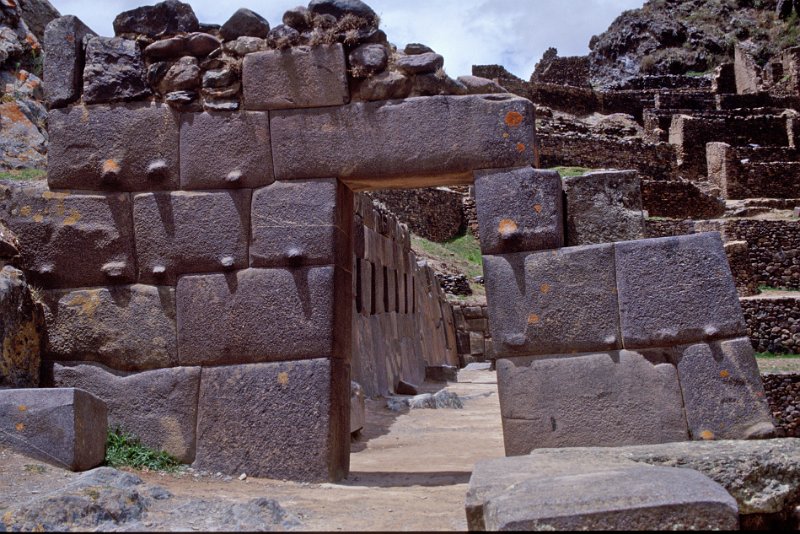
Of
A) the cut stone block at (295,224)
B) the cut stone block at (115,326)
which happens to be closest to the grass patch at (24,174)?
the cut stone block at (115,326)

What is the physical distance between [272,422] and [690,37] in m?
51.5

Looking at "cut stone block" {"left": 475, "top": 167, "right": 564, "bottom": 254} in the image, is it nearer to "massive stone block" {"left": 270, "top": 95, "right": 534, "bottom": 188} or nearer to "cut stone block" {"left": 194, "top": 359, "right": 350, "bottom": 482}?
"massive stone block" {"left": 270, "top": 95, "right": 534, "bottom": 188}

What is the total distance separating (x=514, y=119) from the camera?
18.9ft

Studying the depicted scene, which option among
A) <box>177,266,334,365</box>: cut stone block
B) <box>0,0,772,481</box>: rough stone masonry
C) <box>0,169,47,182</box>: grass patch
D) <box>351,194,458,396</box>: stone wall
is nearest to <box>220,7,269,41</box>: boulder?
<box>0,0,772,481</box>: rough stone masonry

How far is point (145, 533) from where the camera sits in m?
3.85

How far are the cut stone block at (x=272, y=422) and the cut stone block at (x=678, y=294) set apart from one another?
2.03 m

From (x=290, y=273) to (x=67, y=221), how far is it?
A: 1.76m

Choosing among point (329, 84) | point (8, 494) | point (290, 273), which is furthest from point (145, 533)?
point (329, 84)

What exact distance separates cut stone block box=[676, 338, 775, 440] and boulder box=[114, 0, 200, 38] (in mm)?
4287

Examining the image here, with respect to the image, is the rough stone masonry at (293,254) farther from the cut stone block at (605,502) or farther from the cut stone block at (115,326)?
the cut stone block at (605,502)

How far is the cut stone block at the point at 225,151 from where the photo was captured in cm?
604

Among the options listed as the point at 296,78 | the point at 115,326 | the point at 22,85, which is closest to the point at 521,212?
the point at 296,78

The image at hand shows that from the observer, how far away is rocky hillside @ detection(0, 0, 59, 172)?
10.9m

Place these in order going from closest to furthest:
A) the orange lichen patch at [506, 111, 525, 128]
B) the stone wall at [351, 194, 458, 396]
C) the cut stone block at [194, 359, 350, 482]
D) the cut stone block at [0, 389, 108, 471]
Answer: the cut stone block at [0, 389, 108, 471]
the cut stone block at [194, 359, 350, 482]
the orange lichen patch at [506, 111, 525, 128]
the stone wall at [351, 194, 458, 396]
